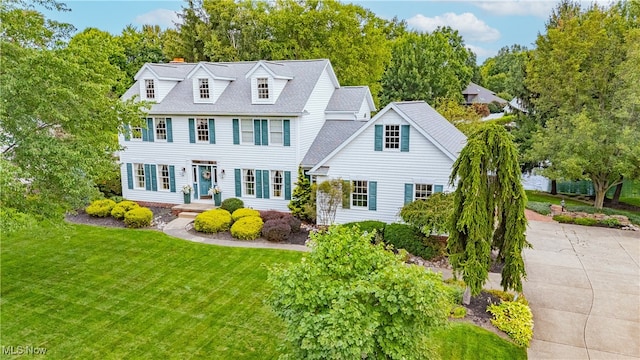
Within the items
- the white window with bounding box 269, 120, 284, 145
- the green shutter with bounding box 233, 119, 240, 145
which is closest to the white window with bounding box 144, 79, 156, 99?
the green shutter with bounding box 233, 119, 240, 145

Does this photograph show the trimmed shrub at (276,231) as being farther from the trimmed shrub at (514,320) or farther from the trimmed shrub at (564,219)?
the trimmed shrub at (564,219)


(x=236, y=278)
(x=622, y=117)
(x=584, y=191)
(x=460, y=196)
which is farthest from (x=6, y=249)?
(x=584, y=191)

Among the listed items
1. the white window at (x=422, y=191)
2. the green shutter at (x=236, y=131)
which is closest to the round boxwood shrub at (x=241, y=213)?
the green shutter at (x=236, y=131)

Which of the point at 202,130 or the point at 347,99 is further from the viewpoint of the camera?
the point at 347,99

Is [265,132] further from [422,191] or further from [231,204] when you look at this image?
[422,191]

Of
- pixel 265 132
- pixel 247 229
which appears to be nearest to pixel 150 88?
pixel 265 132

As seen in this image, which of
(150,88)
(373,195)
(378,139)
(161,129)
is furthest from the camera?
(150,88)

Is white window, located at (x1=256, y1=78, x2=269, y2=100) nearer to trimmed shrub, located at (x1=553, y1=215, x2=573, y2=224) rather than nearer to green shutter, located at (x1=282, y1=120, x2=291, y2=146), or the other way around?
green shutter, located at (x1=282, y1=120, x2=291, y2=146)
